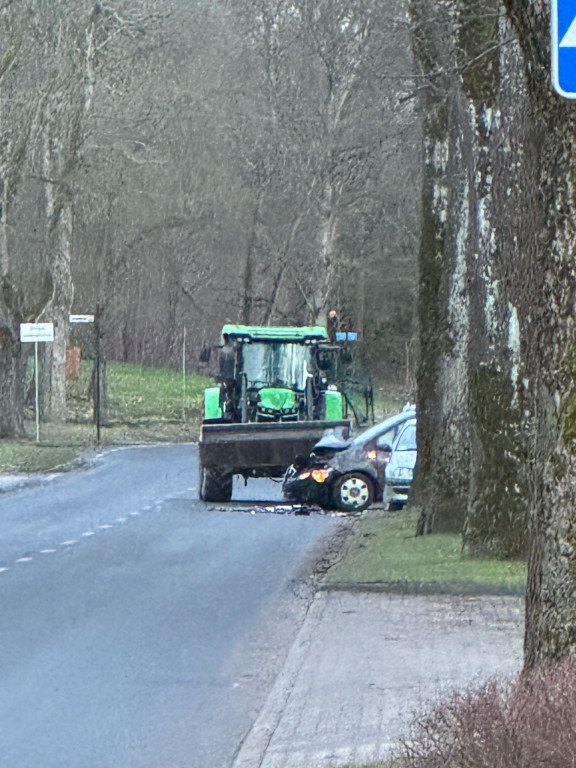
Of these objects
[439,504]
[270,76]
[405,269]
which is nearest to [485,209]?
[439,504]

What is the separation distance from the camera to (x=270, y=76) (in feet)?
164

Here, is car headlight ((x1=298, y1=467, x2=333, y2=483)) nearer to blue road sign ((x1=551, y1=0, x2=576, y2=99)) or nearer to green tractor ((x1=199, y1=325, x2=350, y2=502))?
green tractor ((x1=199, y1=325, x2=350, y2=502))

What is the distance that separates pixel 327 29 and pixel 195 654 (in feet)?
126

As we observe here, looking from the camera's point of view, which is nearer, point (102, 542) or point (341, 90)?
point (102, 542)

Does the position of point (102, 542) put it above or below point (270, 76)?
below

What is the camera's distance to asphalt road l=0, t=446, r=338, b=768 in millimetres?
8367

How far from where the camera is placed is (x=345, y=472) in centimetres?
2312

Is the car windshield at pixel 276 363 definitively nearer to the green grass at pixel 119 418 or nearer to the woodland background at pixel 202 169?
the green grass at pixel 119 418

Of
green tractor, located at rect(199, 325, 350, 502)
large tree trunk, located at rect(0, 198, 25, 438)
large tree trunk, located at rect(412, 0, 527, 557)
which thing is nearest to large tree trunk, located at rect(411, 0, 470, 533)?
large tree trunk, located at rect(412, 0, 527, 557)

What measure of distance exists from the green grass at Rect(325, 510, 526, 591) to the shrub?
291 inches

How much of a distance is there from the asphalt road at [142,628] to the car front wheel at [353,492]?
0.70 m

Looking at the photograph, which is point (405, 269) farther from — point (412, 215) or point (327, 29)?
point (327, 29)

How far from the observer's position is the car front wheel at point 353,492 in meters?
23.2

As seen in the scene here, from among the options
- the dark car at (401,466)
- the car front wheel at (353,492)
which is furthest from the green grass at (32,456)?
the dark car at (401,466)
